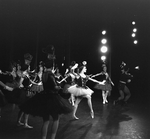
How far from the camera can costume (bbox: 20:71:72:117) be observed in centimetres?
279

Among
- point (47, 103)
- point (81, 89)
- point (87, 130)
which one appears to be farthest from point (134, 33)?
point (47, 103)

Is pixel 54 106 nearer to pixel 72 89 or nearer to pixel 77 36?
pixel 72 89

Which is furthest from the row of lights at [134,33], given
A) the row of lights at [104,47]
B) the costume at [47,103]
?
the costume at [47,103]

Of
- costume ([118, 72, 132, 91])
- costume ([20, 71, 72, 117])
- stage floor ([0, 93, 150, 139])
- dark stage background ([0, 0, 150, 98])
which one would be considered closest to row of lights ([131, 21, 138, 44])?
dark stage background ([0, 0, 150, 98])

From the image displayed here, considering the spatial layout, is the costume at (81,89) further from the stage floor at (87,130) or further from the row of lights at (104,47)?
the row of lights at (104,47)

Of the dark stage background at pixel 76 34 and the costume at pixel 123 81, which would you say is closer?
the costume at pixel 123 81

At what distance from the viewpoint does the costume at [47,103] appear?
2.79 m

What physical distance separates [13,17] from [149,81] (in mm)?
10391

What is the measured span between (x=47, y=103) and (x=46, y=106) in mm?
54

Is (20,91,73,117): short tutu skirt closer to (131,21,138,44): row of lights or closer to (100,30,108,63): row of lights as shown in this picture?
(100,30,108,63): row of lights

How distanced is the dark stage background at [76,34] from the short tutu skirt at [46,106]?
20.1 feet

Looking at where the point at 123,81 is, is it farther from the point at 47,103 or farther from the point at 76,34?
the point at 76,34

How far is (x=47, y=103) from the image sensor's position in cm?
281

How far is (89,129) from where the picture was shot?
13.7 ft
